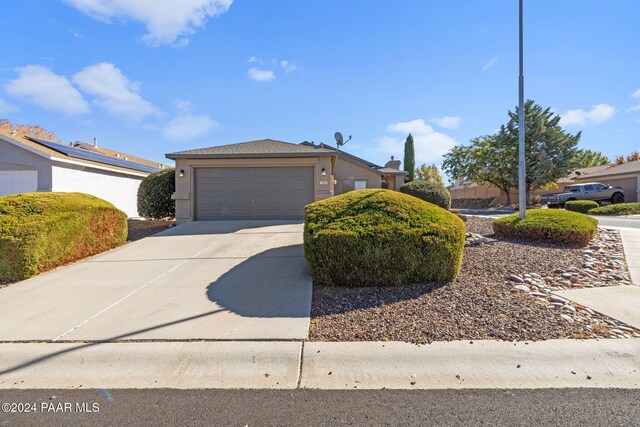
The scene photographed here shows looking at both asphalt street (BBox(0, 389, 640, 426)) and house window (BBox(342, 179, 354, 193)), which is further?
house window (BBox(342, 179, 354, 193))

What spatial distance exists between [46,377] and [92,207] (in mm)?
5330

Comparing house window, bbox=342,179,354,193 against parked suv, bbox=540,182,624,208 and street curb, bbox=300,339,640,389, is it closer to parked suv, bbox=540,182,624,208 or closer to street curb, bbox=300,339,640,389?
parked suv, bbox=540,182,624,208

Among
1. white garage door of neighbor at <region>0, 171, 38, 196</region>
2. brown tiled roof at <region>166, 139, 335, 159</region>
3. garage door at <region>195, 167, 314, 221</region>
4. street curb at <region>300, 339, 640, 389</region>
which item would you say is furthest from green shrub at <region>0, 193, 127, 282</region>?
white garage door of neighbor at <region>0, 171, 38, 196</region>

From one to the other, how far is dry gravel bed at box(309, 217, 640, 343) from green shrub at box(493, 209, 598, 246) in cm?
232

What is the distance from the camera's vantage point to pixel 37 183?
1260 cm

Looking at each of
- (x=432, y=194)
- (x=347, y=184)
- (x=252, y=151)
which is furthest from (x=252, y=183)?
(x=347, y=184)

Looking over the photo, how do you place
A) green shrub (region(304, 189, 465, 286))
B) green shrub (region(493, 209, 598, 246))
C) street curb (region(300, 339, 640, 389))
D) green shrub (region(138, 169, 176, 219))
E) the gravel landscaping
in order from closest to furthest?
street curb (region(300, 339, 640, 389)) → green shrub (region(304, 189, 465, 286)) → green shrub (region(493, 209, 598, 246)) → the gravel landscaping → green shrub (region(138, 169, 176, 219))

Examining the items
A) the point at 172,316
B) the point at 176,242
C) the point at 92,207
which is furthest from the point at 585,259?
the point at 92,207

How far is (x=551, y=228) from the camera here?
23.4 ft

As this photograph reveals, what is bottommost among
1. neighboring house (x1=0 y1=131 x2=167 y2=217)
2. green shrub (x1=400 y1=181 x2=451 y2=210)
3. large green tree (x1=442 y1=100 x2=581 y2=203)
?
green shrub (x1=400 y1=181 x2=451 y2=210)

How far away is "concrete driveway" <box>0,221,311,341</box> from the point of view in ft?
12.1

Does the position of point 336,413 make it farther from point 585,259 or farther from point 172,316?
point 585,259

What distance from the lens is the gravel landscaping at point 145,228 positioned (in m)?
9.64

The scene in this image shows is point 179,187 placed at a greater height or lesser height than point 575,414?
greater
